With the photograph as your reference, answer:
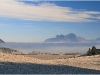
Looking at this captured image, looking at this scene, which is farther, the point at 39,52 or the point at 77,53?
the point at 77,53

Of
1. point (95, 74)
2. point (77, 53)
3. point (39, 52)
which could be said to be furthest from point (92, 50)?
point (95, 74)

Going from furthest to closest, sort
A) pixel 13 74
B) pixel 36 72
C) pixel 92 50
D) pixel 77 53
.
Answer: pixel 77 53 → pixel 92 50 → pixel 36 72 → pixel 13 74

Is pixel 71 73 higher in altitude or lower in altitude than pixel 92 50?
lower

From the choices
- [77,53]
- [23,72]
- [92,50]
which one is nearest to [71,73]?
[23,72]

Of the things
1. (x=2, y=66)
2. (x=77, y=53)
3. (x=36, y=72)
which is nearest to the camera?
(x=36, y=72)

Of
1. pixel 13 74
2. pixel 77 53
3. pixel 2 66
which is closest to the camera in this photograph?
pixel 13 74

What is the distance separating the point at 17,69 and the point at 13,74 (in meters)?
1.42

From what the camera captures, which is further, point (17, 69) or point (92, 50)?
point (92, 50)

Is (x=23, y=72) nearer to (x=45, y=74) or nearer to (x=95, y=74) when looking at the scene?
(x=45, y=74)

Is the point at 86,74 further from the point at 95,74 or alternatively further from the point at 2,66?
the point at 2,66

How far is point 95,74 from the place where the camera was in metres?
14.5

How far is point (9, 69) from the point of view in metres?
13.7

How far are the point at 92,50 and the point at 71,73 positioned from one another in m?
21.1

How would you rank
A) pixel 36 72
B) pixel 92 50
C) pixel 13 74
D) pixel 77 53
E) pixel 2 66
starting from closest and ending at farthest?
1. pixel 13 74
2. pixel 36 72
3. pixel 2 66
4. pixel 92 50
5. pixel 77 53
